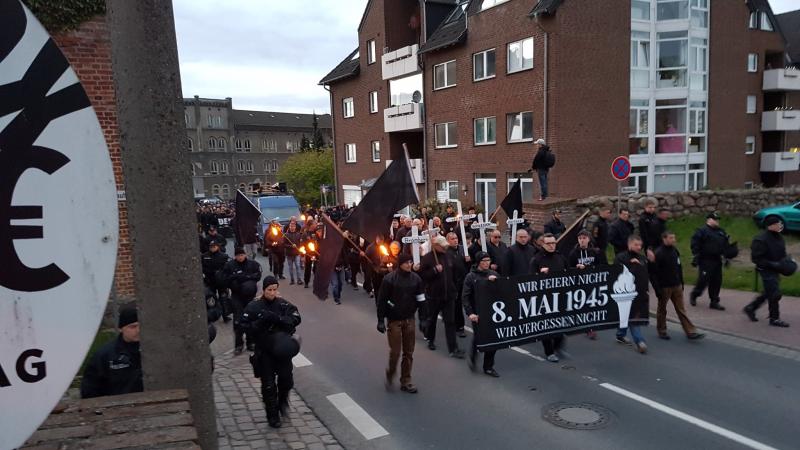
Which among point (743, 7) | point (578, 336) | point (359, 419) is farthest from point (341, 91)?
point (359, 419)

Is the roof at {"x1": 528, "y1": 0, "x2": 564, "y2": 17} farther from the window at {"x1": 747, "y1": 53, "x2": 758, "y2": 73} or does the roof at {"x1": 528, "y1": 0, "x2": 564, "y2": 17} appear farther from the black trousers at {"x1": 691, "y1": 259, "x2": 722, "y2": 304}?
the window at {"x1": 747, "y1": 53, "x2": 758, "y2": 73}

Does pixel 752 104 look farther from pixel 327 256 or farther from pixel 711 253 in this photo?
pixel 327 256

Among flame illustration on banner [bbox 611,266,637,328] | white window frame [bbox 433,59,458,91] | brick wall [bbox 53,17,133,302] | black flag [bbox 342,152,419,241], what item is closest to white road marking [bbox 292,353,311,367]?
black flag [bbox 342,152,419,241]

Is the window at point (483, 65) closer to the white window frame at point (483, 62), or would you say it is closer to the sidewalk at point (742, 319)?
the white window frame at point (483, 62)

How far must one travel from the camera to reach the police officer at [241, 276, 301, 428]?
6.25 meters

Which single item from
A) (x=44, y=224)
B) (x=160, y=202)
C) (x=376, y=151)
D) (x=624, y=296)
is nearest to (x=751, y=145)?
(x=376, y=151)

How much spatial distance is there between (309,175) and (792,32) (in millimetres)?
37425

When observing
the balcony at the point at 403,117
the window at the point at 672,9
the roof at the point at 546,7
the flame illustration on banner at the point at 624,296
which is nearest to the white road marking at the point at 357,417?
the flame illustration on banner at the point at 624,296

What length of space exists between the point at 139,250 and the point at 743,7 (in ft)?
97.7

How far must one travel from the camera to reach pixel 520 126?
23.6 metres

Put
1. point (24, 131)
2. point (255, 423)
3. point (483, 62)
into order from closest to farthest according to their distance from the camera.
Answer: point (24, 131) → point (255, 423) → point (483, 62)

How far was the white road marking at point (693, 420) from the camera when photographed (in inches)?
218

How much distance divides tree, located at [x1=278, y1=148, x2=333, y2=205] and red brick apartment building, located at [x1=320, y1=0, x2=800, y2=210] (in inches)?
731

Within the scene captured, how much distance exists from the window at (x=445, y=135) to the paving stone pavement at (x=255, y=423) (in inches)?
838
